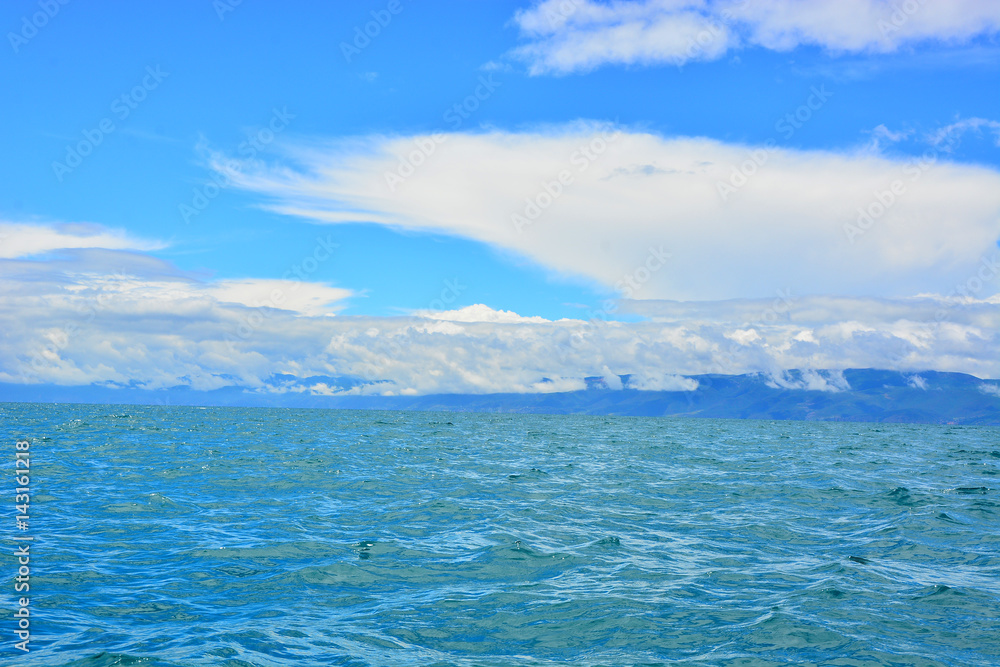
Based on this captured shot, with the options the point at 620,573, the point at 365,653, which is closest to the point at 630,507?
the point at 620,573

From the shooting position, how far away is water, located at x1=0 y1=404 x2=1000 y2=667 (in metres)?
12.0

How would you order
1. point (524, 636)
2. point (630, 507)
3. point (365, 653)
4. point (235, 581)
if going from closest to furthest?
point (365, 653), point (524, 636), point (235, 581), point (630, 507)

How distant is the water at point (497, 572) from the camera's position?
12.0 m

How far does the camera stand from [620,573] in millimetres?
16953

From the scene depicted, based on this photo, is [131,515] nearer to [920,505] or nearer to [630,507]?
[630,507]

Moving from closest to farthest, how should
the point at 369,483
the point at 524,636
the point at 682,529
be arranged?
the point at 524,636 → the point at 682,529 → the point at 369,483

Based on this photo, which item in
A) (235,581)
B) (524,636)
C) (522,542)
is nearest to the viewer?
(524,636)

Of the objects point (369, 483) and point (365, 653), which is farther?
point (369, 483)

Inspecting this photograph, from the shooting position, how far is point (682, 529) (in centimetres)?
2267

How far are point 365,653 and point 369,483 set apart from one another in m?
22.0

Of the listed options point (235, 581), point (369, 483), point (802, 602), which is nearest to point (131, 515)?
point (235, 581)

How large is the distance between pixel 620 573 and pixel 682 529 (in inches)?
259

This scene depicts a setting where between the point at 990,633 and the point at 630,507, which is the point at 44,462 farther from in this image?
the point at 990,633

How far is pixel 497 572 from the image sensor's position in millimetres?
17156
